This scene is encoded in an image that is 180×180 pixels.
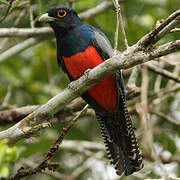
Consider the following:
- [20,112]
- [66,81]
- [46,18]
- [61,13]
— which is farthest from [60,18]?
[66,81]

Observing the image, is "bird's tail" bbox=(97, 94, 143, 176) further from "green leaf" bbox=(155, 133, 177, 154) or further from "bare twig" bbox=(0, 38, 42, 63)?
"bare twig" bbox=(0, 38, 42, 63)

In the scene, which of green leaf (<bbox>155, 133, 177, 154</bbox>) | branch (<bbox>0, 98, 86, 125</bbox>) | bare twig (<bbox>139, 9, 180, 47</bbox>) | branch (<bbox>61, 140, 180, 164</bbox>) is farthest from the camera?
branch (<bbox>61, 140, 180, 164</bbox>)

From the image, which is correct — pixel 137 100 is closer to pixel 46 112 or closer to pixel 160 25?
pixel 46 112

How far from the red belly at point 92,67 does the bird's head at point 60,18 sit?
0.44m

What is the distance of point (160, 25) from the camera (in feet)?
10.3

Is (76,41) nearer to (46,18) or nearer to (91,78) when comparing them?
(46,18)

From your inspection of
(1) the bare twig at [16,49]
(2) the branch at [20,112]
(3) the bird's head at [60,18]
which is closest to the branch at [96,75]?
(2) the branch at [20,112]

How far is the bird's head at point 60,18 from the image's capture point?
5.09 m

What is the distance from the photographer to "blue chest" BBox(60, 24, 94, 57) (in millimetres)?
4934

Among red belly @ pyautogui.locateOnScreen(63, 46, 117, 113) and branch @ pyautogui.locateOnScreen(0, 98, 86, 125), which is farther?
branch @ pyautogui.locateOnScreen(0, 98, 86, 125)

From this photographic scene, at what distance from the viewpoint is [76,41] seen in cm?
499

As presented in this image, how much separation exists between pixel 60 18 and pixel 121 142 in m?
1.76

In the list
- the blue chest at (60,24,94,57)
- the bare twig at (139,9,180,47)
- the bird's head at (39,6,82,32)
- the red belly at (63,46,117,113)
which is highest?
the bare twig at (139,9,180,47)

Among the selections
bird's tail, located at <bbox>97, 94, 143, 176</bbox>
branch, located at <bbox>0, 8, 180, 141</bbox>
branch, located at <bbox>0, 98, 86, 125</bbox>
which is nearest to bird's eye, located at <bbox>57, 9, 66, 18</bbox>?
branch, located at <bbox>0, 98, 86, 125</bbox>
